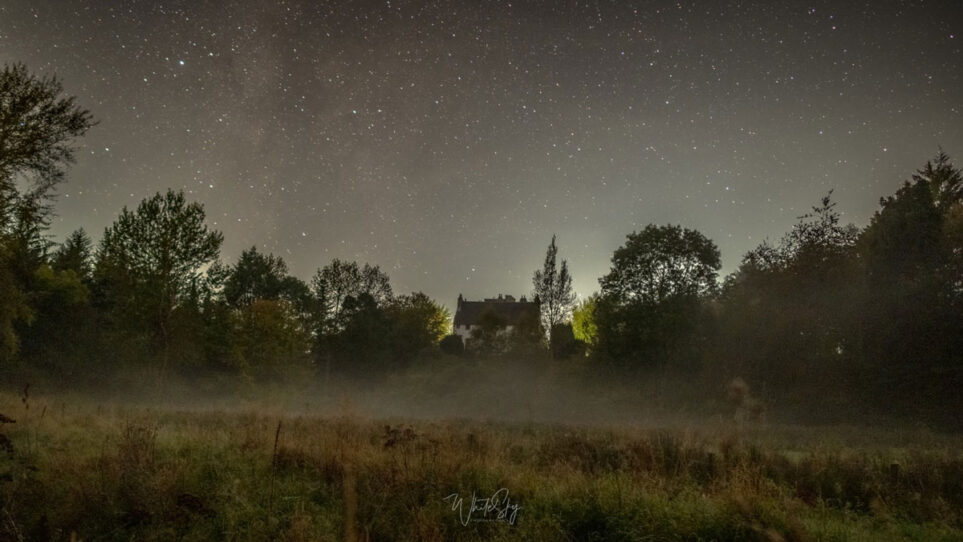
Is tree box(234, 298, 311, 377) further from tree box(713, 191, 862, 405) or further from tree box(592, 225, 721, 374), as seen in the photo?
tree box(713, 191, 862, 405)

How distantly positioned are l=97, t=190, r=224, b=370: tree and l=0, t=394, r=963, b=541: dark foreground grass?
59.3 ft

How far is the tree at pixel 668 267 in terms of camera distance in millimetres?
35312

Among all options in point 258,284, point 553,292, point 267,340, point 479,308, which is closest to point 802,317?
point 553,292

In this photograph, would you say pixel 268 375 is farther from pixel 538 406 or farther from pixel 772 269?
pixel 772 269

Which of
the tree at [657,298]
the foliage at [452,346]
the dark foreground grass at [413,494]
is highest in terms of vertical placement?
the tree at [657,298]

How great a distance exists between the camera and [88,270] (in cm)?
4194

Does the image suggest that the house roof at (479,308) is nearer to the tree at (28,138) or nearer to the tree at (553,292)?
the tree at (553,292)

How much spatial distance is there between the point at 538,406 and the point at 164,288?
24.9 metres

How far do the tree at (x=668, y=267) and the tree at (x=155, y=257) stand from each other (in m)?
29.2

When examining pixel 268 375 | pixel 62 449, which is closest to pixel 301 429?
pixel 62 449

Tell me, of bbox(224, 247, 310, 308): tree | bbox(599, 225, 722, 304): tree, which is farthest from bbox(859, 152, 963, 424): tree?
bbox(224, 247, 310, 308): tree

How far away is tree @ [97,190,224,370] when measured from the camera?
26.4 meters

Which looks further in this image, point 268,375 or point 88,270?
point 88,270

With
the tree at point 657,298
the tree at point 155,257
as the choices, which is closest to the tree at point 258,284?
the tree at point 155,257
